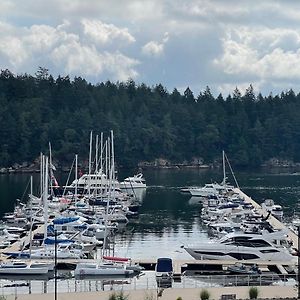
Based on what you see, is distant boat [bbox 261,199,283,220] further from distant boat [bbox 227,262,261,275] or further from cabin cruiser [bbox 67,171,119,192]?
distant boat [bbox 227,262,261,275]

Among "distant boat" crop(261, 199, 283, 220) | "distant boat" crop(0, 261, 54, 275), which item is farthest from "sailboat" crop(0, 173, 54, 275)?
"distant boat" crop(261, 199, 283, 220)

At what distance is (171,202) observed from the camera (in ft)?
303

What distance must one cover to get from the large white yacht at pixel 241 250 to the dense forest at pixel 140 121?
9935 cm

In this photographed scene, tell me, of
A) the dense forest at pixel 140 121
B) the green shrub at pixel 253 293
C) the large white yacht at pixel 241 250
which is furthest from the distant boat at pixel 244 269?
the dense forest at pixel 140 121

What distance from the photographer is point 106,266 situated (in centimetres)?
4541

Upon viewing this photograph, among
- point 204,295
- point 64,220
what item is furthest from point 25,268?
point 64,220

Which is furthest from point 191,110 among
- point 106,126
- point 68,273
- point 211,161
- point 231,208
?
point 68,273

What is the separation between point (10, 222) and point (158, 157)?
9603cm

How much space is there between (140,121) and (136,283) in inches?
4900

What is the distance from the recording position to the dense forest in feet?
504

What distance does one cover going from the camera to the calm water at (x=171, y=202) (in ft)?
197

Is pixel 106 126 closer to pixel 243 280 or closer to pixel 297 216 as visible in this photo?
pixel 297 216

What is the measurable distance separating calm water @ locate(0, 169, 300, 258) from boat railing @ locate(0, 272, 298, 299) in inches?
408

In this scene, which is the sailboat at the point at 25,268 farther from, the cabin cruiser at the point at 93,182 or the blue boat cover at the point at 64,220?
the cabin cruiser at the point at 93,182
